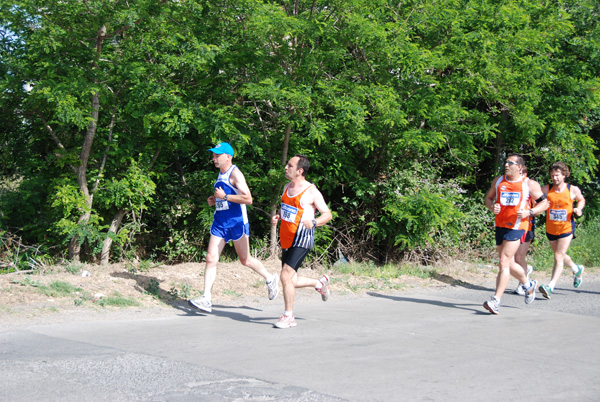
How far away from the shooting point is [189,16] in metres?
10.1

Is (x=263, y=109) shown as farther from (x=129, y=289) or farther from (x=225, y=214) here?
(x=129, y=289)

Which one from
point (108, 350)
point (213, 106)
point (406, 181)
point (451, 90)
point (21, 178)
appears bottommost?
point (108, 350)

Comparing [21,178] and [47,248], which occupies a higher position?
[21,178]

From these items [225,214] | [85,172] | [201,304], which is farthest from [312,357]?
[85,172]

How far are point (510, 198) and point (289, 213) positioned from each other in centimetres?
306

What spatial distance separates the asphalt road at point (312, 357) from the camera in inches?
177

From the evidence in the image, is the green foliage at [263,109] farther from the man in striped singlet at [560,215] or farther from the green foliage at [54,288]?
the green foliage at [54,288]

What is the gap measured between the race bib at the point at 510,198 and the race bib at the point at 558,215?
7.00 feet

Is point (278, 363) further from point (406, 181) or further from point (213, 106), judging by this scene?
point (406, 181)

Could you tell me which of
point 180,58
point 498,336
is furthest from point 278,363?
point 180,58

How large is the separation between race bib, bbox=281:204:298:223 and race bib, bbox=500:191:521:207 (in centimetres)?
294

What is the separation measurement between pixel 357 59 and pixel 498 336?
5984 mm

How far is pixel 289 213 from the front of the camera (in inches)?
274

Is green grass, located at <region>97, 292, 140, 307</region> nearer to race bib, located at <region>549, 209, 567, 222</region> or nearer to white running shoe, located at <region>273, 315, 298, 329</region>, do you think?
white running shoe, located at <region>273, 315, 298, 329</region>
